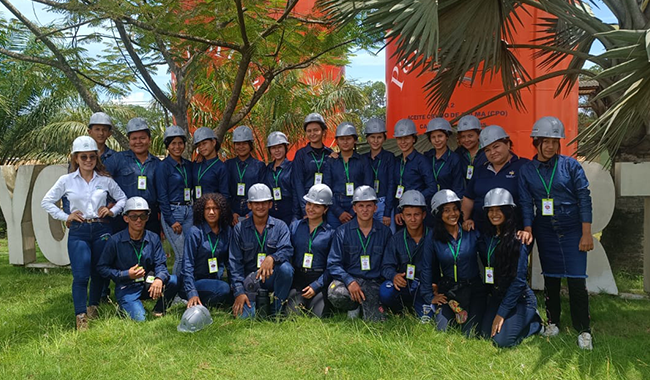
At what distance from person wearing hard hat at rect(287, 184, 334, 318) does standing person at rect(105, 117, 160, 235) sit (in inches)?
73.0

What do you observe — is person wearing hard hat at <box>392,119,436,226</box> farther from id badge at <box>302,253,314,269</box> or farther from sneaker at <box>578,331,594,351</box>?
sneaker at <box>578,331,594,351</box>

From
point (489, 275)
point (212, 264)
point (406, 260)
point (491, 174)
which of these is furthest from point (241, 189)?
point (489, 275)

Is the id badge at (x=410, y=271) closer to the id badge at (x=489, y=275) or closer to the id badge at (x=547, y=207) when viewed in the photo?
the id badge at (x=489, y=275)

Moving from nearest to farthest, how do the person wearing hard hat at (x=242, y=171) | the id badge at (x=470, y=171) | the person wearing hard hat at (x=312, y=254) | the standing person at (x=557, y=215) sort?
the standing person at (x=557, y=215)
the person wearing hard hat at (x=312, y=254)
the id badge at (x=470, y=171)
the person wearing hard hat at (x=242, y=171)

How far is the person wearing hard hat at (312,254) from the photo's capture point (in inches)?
211

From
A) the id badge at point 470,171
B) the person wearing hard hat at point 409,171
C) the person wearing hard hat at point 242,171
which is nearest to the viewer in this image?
the id badge at point 470,171

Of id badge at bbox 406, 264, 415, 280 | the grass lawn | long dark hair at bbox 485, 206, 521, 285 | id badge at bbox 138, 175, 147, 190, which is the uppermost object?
id badge at bbox 138, 175, 147, 190

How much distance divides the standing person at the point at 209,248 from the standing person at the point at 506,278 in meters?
2.73

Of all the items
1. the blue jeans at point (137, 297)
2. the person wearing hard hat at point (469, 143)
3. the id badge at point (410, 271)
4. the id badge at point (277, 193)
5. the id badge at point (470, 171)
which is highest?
the person wearing hard hat at point (469, 143)

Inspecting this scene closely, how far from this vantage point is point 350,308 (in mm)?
5320

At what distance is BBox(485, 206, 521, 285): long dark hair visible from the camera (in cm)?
464

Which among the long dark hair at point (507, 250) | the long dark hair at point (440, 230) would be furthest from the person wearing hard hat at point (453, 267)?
the long dark hair at point (507, 250)

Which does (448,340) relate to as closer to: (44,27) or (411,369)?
(411,369)

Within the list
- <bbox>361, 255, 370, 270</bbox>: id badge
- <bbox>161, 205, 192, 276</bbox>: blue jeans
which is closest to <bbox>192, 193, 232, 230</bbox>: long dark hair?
<bbox>161, 205, 192, 276</bbox>: blue jeans
